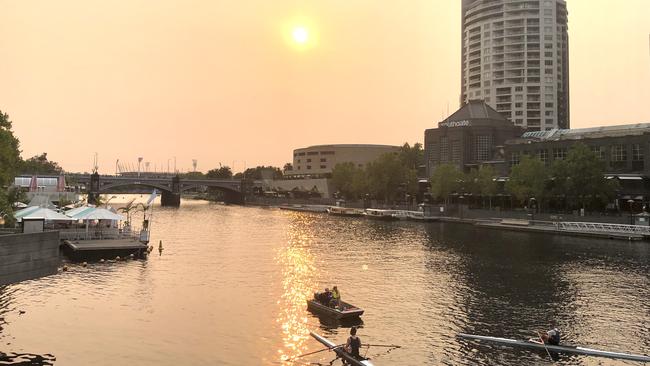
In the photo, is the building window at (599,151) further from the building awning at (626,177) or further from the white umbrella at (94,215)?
the white umbrella at (94,215)

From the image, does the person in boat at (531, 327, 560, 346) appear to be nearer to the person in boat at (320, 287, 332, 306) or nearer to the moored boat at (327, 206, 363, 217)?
the person in boat at (320, 287, 332, 306)

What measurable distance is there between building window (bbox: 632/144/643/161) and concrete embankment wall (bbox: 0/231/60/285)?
121m

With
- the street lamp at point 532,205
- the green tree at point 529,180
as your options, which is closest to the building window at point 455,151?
the street lamp at point 532,205

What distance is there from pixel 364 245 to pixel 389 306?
41420 mm

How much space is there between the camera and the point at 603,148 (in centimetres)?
12238

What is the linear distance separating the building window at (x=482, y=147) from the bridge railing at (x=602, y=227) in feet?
226

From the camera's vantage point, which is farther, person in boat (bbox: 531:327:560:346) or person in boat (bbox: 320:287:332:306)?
person in boat (bbox: 320:287:332:306)

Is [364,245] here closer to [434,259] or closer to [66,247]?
[434,259]

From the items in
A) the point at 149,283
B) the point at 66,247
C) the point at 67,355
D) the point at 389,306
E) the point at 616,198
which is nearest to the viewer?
the point at 67,355

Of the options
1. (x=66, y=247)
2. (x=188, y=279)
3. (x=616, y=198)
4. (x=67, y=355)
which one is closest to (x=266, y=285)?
(x=188, y=279)

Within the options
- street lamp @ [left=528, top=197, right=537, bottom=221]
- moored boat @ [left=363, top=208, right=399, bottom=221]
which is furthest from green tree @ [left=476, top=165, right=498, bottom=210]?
moored boat @ [left=363, top=208, right=399, bottom=221]

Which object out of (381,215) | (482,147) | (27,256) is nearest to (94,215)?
(27,256)

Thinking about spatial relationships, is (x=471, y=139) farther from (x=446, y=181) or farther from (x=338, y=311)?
(x=338, y=311)

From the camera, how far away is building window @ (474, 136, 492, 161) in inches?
6649
